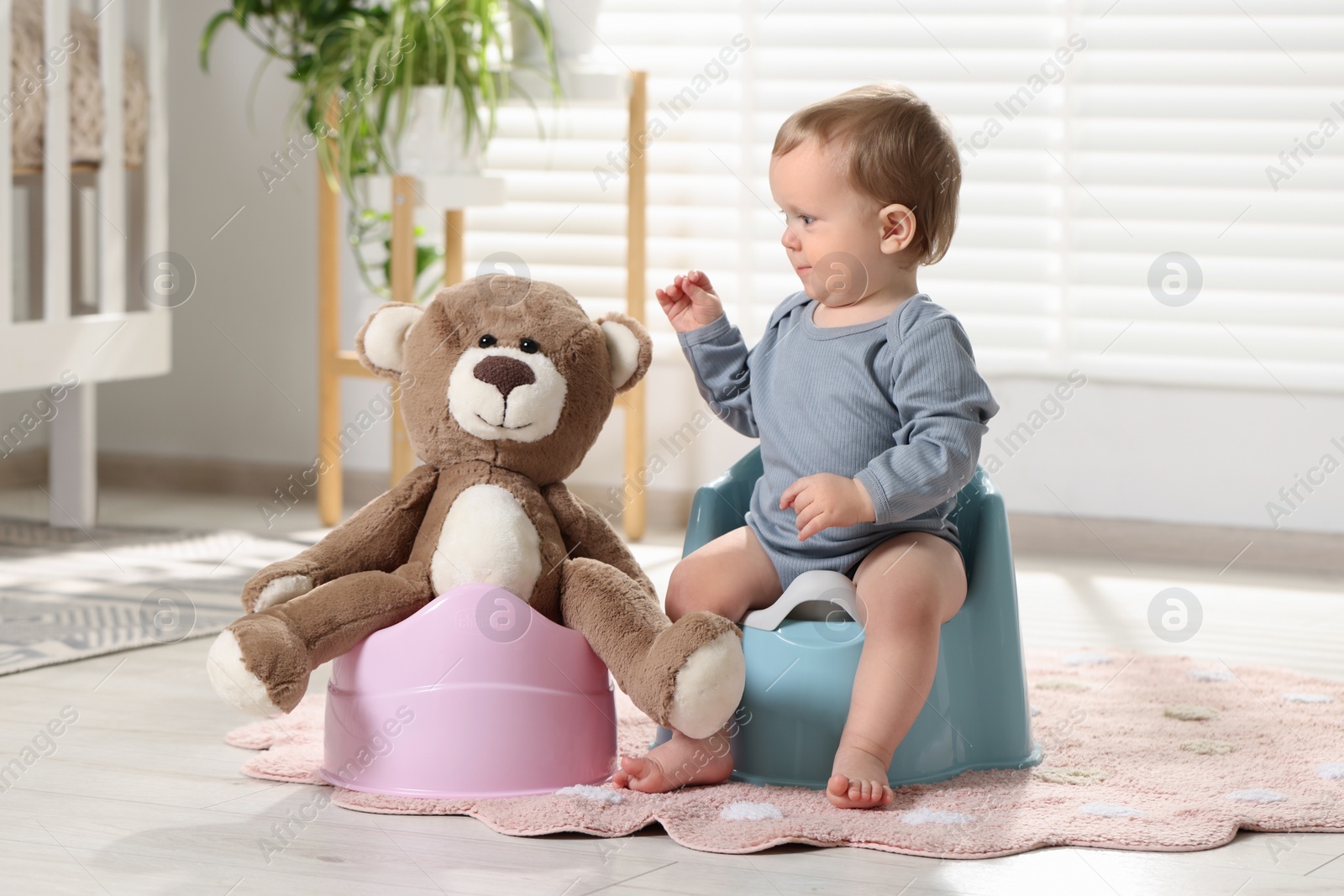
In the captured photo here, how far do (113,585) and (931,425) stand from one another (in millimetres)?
1184

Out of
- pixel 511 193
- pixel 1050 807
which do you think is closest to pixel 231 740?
pixel 1050 807

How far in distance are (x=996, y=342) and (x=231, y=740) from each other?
1.41 m

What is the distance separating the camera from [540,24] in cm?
221

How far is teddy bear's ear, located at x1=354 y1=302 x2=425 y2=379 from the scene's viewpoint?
1.22 metres

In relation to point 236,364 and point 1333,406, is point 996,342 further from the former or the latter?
point 236,364

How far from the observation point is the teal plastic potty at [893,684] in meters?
1.13

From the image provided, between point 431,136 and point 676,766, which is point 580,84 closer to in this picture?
point 431,136

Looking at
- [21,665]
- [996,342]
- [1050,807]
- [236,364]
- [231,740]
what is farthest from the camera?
[236,364]

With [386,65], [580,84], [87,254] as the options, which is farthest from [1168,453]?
[87,254]

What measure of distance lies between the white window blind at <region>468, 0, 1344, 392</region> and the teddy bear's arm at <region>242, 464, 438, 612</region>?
1253 millimetres

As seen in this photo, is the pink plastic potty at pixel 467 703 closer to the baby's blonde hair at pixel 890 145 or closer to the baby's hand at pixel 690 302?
the baby's hand at pixel 690 302

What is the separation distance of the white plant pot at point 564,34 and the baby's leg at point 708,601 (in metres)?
1.25

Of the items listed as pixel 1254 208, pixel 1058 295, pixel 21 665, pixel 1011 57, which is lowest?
pixel 21 665

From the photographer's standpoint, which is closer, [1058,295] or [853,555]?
[853,555]
